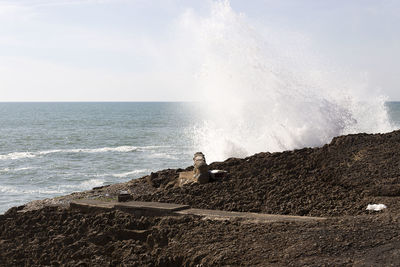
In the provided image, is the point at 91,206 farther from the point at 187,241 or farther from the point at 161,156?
the point at 161,156

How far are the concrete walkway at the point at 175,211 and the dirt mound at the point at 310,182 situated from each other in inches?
25.9

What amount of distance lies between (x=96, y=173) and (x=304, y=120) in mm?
8814

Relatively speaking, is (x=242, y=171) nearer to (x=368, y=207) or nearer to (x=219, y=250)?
(x=368, y=207)

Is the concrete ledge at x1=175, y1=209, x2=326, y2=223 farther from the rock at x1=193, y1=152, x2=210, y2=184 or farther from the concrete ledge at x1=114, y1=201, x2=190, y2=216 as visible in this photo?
the rock at x1=193, y1=152, x2=210, y2=184

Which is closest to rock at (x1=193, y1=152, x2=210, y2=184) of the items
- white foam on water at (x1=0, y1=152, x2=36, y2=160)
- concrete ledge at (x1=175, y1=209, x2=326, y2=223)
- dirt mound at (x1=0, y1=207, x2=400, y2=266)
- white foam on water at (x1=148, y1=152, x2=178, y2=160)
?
concrete ledge at (x1=175, y1=209, x2=326, y2=223)

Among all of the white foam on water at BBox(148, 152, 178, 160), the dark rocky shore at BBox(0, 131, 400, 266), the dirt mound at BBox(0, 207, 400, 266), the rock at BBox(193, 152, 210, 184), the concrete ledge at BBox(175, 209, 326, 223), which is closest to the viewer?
the dirt mound at BBox(0, 207, 400, 266)

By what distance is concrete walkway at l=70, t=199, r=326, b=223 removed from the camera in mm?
6621

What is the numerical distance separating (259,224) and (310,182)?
8.82 feet

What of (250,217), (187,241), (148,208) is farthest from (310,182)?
(187,241)

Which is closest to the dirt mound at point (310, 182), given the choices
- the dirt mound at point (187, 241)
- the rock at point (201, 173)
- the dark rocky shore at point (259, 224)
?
the dark rocky shore at point (259, 224)

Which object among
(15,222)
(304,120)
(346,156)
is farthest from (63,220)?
→ (304,120)

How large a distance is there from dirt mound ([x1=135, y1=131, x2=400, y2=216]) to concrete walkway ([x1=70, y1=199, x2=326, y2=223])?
657 millimetres

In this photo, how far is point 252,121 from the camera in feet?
74.3

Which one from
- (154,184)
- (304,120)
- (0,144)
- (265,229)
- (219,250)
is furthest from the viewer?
(0,144)
